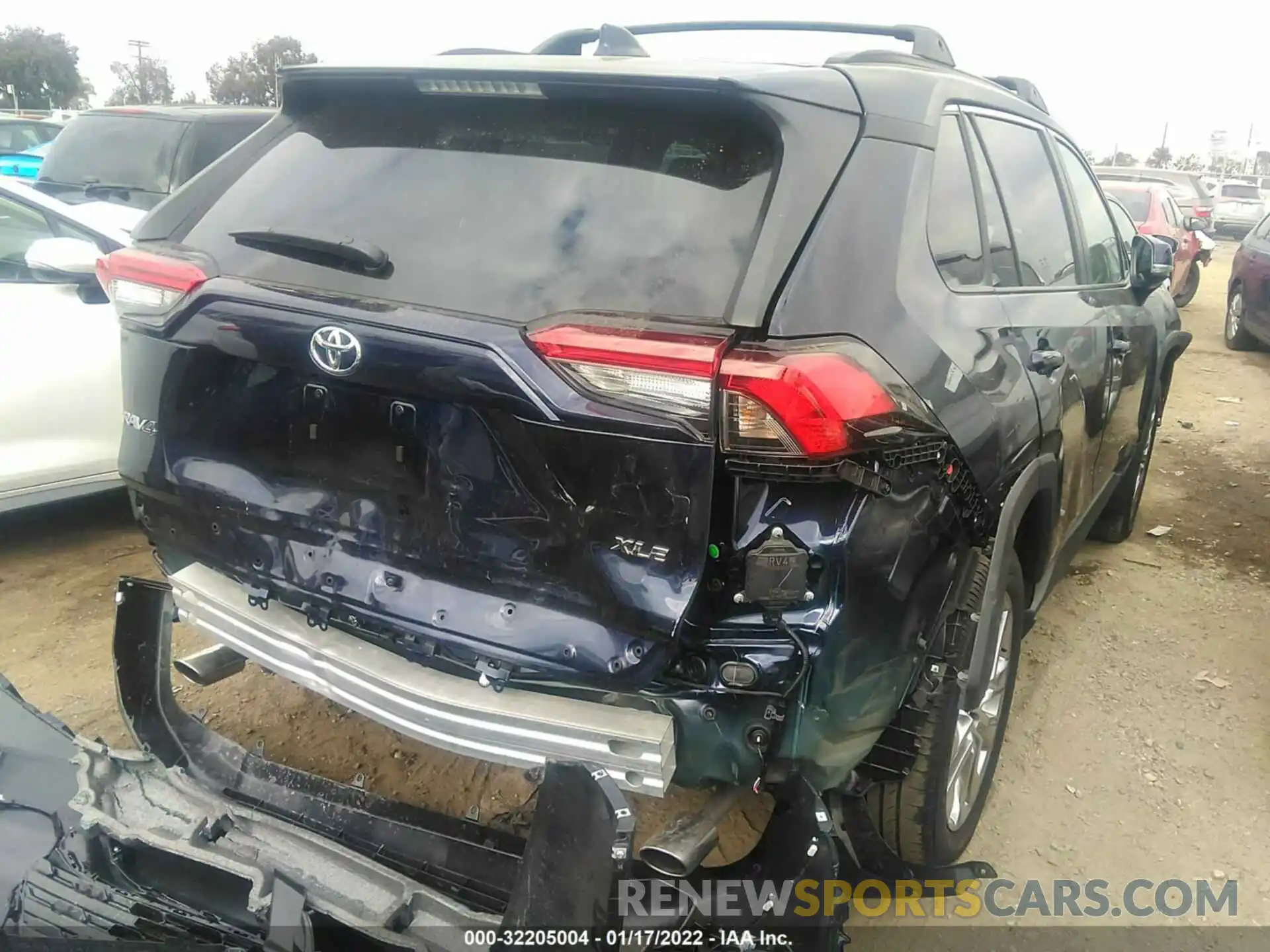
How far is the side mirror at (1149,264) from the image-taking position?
3699mm

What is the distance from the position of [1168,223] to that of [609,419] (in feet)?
40.4

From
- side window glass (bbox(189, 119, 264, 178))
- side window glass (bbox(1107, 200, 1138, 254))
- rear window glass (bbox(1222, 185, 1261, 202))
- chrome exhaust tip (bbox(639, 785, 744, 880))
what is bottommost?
rear window glass (bbox(1222, 185, 1261, 202))

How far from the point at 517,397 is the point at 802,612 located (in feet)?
2.10

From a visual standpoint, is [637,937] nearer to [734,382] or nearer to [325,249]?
[734,382]

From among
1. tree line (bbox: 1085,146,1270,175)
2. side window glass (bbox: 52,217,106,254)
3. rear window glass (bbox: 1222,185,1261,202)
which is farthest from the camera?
tree line (bbox: 1085,146,1270,175)

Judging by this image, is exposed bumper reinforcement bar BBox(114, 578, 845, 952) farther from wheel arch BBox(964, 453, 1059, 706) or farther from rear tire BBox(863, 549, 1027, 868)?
wheel arch BBox(964, 453, 1059, 706)

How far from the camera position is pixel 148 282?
2.15 m

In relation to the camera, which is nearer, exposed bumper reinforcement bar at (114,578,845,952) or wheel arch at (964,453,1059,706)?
exposed bumper reinforcement bar at (114,578,845,952)

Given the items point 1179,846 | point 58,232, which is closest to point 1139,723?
point 1179,846

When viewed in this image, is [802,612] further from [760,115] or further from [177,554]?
[177,554]

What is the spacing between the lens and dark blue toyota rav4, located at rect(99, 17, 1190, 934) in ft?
5.54

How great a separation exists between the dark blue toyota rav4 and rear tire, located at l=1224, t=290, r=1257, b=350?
9481mm

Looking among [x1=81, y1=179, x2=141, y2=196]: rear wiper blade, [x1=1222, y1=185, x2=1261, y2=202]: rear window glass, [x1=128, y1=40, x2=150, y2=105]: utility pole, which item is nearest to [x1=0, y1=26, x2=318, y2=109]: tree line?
[x1=128, y1=40, x2=150, y2=105]: utility pole

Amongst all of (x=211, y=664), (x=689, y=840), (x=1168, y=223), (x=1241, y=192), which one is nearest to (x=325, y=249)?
(x=211, y=664)
